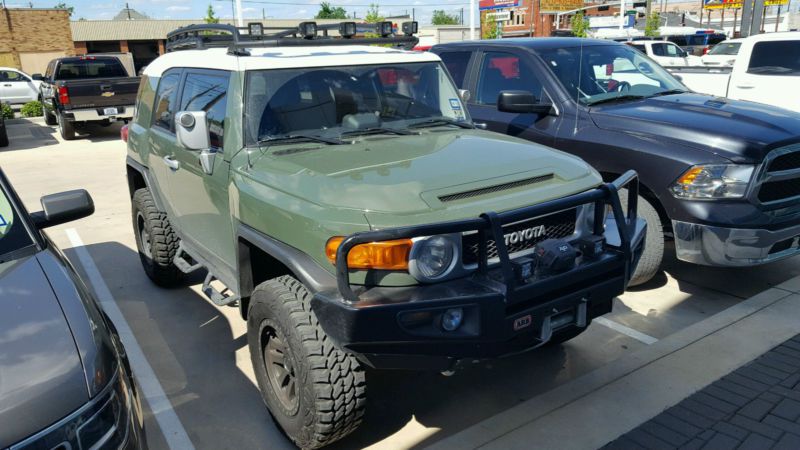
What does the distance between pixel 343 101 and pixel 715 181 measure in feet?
8.85

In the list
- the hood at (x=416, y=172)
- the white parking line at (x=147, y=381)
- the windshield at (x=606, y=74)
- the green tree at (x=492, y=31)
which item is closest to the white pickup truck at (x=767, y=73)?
the windshield at (x=606, y=74)

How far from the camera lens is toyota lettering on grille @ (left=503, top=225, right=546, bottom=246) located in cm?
301

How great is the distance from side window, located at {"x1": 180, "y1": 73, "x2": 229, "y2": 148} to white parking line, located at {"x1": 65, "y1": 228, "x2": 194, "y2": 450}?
1549 mm

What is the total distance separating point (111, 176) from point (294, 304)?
357 inches

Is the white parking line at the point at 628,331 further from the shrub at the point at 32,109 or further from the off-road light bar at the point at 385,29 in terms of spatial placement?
the shrub at the point at 32,109

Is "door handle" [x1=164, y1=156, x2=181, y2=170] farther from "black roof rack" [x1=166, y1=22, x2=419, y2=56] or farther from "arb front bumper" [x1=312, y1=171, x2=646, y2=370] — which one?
"arb front bumper" [x1=312, y1=171, x2=646, y2=370]

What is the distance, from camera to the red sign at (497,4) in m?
54.6

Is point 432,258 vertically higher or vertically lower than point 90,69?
lower

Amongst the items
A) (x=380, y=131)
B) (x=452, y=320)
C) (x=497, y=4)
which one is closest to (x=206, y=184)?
(x=380, y=131)

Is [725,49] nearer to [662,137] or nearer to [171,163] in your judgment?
[662,137]

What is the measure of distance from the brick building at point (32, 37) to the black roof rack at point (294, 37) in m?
38.8

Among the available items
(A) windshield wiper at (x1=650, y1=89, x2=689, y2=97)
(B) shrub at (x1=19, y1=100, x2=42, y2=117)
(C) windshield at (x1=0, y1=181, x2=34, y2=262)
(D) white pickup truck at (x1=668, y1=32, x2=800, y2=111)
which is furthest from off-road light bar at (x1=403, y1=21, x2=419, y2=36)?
(B) shrub at (x1=19, y1=100, x2=42, y2=117)

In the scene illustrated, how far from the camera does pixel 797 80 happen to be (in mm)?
8672

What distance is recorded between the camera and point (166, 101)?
16.2ft
